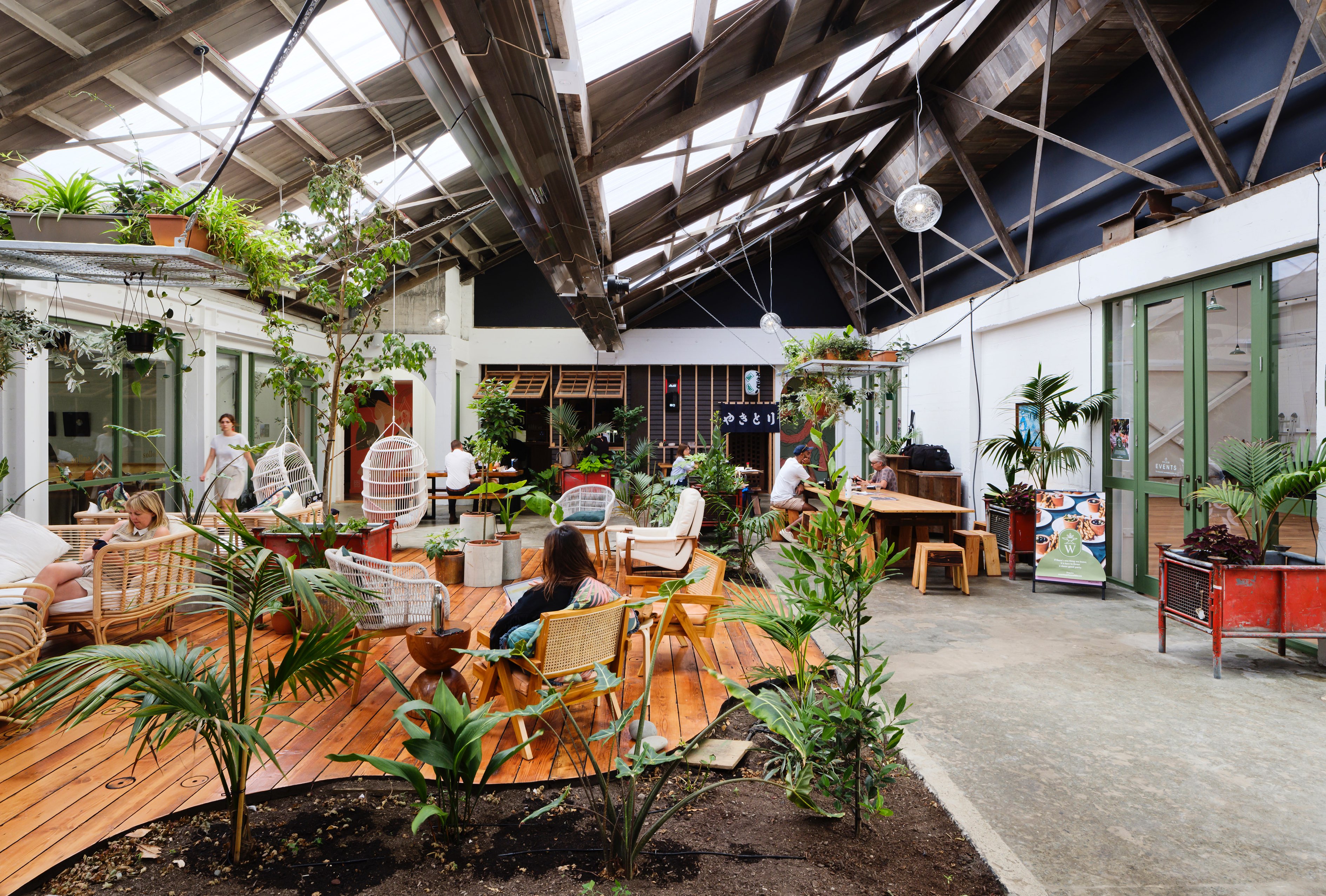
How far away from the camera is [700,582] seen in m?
4.50

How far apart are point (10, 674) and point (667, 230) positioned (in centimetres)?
782

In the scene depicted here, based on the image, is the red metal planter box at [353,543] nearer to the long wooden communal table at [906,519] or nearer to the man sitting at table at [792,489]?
the long wooden communal table at [906,519]

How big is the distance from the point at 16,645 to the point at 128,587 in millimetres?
1010

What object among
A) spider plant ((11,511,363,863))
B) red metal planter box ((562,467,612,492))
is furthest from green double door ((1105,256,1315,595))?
red metal planter box ((562,467,612,492))

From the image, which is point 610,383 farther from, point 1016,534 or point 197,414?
point 1016,534

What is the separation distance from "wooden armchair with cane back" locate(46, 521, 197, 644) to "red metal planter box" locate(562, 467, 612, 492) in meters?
7.30

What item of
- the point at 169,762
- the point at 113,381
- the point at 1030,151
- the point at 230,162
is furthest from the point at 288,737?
the point at 1030,151

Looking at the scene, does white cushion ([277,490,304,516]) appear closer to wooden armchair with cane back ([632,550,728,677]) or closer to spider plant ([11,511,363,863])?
wooden armchair with cane back ([632,550,728,677])

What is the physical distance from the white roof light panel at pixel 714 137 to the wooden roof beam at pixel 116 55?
371 centimetres

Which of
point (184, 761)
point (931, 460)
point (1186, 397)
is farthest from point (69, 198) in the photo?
Answer: point (931, 460)

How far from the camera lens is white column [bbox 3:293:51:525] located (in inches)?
228

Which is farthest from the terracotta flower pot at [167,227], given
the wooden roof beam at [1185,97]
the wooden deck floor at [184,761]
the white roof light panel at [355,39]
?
the wooden roof beam at [1185,97]

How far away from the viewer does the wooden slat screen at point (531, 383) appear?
1412 cm

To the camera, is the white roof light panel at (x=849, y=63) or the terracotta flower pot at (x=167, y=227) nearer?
the terracotta flower pot at (x=167, y=227)
